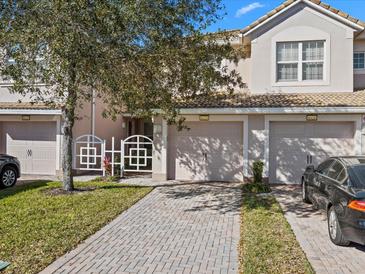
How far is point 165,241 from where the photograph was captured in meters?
6.36

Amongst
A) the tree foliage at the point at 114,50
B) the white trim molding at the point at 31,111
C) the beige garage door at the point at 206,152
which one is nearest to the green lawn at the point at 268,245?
the tree foliage at the point at 114,50

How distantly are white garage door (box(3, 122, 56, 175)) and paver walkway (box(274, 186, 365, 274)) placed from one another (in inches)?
428

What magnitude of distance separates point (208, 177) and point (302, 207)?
16.9ft

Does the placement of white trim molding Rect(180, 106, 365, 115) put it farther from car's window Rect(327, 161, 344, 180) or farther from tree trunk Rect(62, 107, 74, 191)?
car's window Rect(327, 161, 344, 180)

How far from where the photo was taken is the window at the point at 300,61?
13391 millimetres

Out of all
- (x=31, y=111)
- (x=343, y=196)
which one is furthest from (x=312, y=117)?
(x=31, y=111)

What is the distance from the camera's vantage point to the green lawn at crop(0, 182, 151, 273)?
5.59m

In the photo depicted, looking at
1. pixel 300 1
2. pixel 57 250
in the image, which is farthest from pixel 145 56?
pixel 300 1

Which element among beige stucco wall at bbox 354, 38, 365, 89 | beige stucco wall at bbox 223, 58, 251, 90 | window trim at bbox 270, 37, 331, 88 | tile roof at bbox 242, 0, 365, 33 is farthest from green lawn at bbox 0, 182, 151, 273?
beige stucco wall at bbox 354, 38, 365, 89

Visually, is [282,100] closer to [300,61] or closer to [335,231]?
[300,61]

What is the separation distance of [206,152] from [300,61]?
18.0ft

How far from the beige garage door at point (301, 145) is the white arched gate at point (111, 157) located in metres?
5.23

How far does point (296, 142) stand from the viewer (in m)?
12.8

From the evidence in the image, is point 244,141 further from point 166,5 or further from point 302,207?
point 166,5
